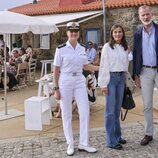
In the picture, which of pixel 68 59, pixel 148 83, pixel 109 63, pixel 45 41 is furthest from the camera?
pixel 45 41

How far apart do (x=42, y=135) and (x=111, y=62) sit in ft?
6.55

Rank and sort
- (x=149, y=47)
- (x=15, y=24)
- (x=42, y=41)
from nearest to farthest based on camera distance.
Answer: (x=149, y=47), (x=15, y=24), (x=42, y=41)

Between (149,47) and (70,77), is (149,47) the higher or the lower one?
the higher one

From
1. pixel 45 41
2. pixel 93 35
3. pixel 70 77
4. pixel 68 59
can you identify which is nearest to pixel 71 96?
pixel 70 77

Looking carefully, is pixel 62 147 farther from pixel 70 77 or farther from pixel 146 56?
pixel 146 56

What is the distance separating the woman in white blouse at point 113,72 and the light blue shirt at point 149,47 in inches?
11.0

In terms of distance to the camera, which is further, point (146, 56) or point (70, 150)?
point (146, 56)

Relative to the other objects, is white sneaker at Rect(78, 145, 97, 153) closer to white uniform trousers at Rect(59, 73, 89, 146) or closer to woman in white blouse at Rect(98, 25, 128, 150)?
white uniform trousers at Rect(59, 73, 89, 146)

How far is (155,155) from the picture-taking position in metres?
4.84

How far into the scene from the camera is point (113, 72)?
16.1ft

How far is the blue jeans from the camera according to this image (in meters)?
4.93

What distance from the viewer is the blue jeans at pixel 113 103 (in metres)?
4.93

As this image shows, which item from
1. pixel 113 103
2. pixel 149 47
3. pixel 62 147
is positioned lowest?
pixel 62 147

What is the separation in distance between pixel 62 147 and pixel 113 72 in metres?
1.38
